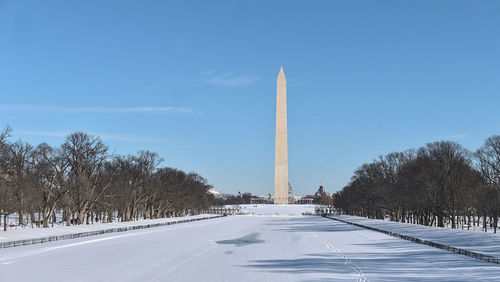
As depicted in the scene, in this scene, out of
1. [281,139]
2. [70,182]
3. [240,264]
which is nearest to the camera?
[240,264]

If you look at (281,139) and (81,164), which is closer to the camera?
(81,164)

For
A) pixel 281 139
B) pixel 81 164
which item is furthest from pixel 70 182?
pixel 281 139

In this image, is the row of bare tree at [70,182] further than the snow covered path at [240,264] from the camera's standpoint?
Yes

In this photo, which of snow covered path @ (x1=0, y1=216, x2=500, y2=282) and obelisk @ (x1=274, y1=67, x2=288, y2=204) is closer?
snow covered path @ (x1=0, y1=216, x2=500, y2=282)

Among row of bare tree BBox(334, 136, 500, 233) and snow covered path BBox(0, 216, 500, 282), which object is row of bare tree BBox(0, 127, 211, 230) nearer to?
snow covered path BBox(0, 216, 500, 282)

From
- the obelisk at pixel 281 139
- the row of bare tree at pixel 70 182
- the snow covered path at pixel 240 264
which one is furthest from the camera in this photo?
the obelisk at pixel 281 139

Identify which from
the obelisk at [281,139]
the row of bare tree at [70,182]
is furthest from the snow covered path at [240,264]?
the obelisk at [281,139]

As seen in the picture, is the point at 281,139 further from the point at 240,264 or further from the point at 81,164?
the point at 240,264

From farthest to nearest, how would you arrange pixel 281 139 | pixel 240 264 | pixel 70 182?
pixel 281 139 < pixel 70 182 < pixel 240 264

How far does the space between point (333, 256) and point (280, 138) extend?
9460cm

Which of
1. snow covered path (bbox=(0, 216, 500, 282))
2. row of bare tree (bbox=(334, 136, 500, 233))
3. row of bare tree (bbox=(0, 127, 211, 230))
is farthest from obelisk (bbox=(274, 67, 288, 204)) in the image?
snow covered path (bbox=(0, 216, 500, 282))

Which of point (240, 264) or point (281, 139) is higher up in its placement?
point (281, 139)

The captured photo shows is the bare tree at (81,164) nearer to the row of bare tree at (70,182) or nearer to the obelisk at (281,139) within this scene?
the row of bare tree at (70,182)

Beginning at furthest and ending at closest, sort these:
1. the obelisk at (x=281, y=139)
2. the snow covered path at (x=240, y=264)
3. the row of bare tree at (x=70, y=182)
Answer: the obelisk at (x=281, y=139), the row of bare tree at (x=70, y=182), the snow covered path at (x=240, y=264)
